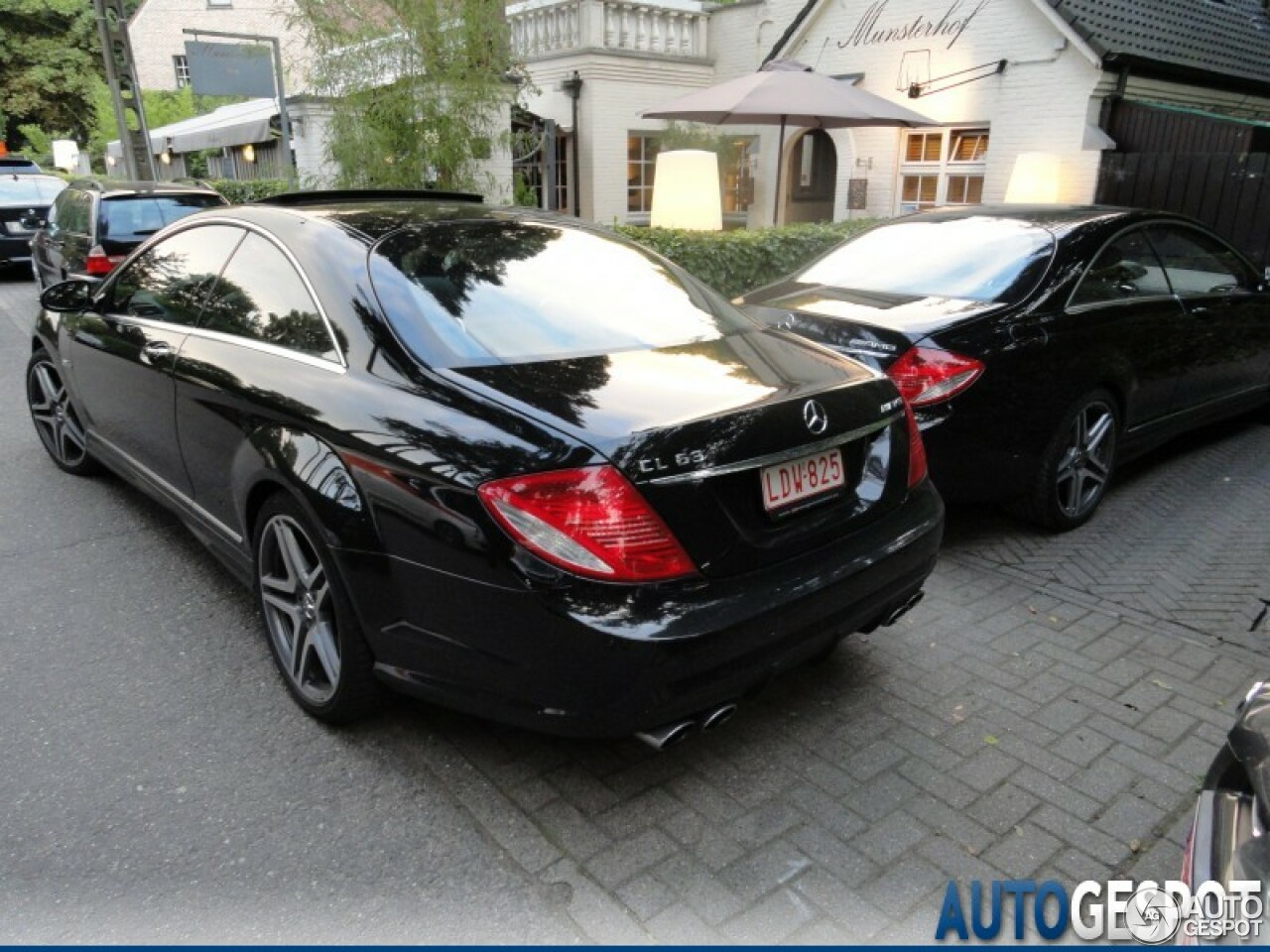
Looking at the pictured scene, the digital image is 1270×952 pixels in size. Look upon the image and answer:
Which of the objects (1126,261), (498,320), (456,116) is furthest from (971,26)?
(498,320)

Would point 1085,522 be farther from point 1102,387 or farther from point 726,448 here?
point 726,448

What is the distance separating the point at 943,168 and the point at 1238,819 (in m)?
12.7

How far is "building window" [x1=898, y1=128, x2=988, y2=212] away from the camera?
12.5 metres

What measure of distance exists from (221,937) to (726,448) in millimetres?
1690

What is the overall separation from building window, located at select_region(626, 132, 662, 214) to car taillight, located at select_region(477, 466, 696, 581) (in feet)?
44.8

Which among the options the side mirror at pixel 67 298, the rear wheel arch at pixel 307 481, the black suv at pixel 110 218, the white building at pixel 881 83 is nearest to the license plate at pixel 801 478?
the rear wheel arch at pixel 307 481

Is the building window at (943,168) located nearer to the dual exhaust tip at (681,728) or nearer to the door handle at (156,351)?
the door handle at (156,351)

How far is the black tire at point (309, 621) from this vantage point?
2.71 metres

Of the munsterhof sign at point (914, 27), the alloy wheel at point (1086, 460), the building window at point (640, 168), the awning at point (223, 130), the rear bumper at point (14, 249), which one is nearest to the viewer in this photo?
the alloy wheel at point (1086, 460)

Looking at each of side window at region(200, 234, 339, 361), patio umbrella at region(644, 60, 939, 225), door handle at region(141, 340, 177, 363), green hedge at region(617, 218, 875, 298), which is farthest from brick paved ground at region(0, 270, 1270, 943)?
patio umbrella at region(644, 60, 939, 225)

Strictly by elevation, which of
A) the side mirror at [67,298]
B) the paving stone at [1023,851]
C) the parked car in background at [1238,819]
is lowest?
the paving stone at [1023,851]

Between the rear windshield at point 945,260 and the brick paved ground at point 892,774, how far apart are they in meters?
1.47

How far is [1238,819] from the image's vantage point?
162cm

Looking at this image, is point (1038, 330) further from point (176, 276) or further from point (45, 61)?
point (45, 61)
